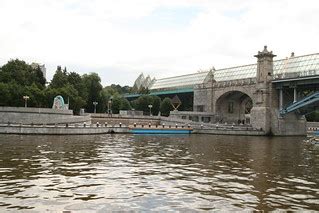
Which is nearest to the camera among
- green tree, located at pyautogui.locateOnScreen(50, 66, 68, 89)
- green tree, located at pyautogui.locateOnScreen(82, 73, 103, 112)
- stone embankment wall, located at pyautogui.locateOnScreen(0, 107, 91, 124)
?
stone embankment wall, located at pyautogui.locateOnScreen(0, 107, 91, 124)

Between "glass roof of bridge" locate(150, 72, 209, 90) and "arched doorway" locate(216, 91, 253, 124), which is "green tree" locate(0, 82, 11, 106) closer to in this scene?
"arched doorway" locate(216, 91, 253, 124)

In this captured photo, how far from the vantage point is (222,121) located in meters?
98.0

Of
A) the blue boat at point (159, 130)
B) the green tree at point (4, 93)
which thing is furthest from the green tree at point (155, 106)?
the green tree at point (4, 93)

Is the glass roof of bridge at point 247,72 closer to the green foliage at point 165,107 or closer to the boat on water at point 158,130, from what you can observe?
the green foliage at point 165,107

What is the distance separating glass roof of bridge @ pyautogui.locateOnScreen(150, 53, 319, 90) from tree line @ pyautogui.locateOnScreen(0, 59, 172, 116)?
15238mm

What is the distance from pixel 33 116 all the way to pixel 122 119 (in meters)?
27.0

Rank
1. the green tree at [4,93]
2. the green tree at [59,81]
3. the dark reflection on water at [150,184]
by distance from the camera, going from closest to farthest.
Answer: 1. the dark reflection on water at [150,184]
2. the green tree at [4,93]
3. the green tree at [59,81]

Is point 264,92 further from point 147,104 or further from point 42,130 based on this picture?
point 42,130

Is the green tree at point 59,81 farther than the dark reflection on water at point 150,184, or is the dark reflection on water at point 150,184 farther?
the green tree at point 59,81

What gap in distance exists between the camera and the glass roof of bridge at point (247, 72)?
79.3 metres

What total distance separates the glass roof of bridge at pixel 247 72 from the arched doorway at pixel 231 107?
17.8 ft

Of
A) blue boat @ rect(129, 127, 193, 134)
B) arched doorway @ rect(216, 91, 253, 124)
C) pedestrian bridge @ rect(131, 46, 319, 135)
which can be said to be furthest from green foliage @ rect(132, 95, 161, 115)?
blue boat @ rect(129, 127, 193, 134)

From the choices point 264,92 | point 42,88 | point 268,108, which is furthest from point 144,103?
point 268,108

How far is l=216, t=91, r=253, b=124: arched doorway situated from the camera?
Answer: 9769 centimetres
